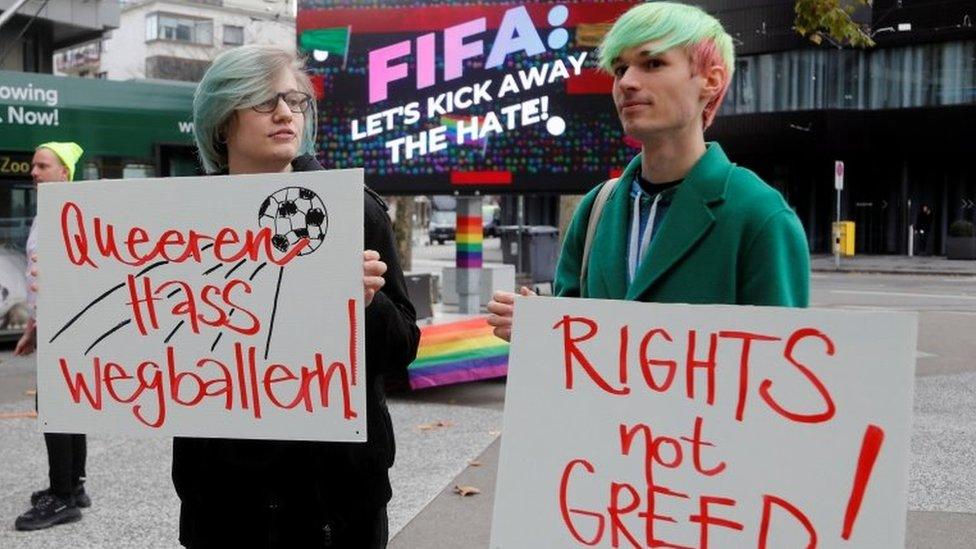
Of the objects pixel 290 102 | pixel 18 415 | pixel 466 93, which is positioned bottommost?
pixel 18 415

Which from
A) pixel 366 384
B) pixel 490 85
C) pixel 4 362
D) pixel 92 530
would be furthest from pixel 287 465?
pixel 4 362

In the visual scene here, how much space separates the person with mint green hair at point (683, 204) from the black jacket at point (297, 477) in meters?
0.29

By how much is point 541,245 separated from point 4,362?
13.8 m

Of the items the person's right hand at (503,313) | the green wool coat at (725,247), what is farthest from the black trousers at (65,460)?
the green wool coat at (725,247)

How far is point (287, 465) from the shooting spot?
7.50ft

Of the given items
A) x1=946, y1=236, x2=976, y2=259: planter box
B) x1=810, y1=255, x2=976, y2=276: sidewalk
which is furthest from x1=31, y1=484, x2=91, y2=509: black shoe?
x1=946, y1=236, x2=976, y2=259: planter box

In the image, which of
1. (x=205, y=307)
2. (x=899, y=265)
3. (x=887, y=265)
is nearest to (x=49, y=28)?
(x=887, y=265)

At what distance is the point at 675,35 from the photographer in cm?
202

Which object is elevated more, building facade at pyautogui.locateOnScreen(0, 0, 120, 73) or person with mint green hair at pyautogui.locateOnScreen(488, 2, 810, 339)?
building facade at pyautogui.locateOnScreen(0, 0, 120, 73)

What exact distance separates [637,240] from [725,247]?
223mm

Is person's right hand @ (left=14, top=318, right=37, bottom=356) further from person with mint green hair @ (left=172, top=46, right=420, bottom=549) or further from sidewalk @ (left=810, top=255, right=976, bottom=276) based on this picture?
sidewalk @ (left=810, top=255, right=976, bottom=276)

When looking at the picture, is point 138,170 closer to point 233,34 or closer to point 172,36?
point 172,36

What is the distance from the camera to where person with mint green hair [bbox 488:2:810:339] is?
1979 millimetres

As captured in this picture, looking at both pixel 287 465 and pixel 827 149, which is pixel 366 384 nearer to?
pixel 287 465
